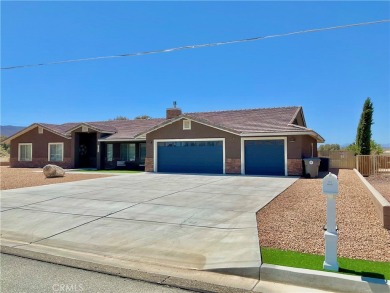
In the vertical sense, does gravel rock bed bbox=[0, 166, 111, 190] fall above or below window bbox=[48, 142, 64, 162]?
below

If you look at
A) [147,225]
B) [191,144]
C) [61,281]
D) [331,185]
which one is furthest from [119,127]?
[331,185]

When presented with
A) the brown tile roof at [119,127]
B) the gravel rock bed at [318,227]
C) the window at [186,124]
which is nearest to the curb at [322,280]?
the gravel rock bed at [318,227]

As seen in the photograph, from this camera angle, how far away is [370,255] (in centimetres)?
558

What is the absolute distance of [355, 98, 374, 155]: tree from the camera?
1070 inches

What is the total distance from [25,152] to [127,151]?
11.8 meters

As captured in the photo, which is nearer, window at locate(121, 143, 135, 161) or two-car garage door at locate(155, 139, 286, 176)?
two-car garage door at locate(155, 139, 286, 176)

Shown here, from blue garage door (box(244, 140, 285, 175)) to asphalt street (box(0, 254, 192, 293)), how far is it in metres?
16.6

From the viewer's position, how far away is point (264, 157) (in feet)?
68.1

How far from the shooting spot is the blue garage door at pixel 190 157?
22.1 metres

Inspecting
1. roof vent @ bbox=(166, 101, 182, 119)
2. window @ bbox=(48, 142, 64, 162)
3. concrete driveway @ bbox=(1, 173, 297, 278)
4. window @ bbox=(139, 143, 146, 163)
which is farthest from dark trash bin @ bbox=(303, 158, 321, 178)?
window @ bbox=(48, 142, 64, 162)

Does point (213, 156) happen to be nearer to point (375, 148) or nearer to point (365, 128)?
point (365, 128)

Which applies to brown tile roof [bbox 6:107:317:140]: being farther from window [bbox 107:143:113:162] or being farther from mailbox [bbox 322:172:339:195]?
mailbox [bbox 322:172:339:195]

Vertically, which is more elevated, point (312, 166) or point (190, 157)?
point (190, 157)

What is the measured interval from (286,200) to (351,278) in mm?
6372
